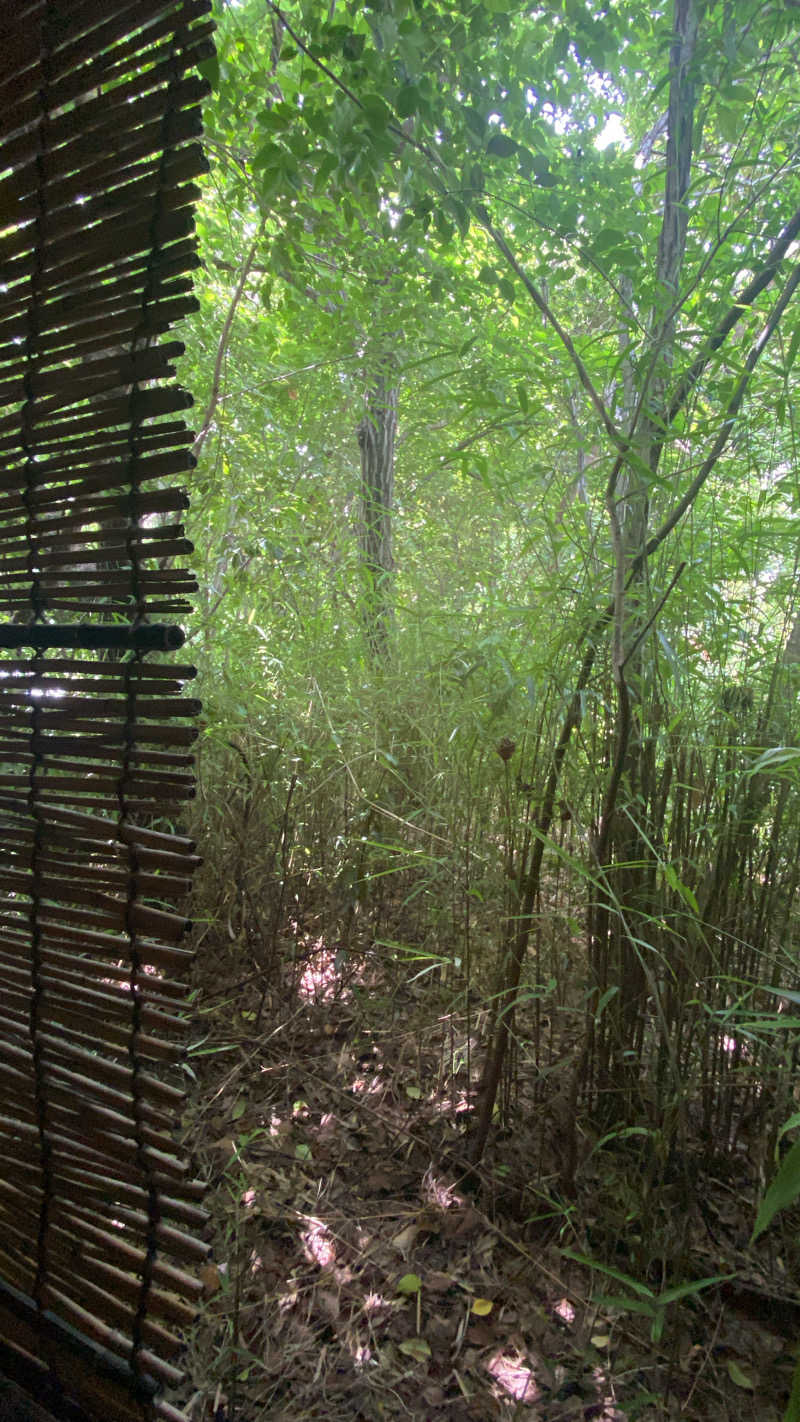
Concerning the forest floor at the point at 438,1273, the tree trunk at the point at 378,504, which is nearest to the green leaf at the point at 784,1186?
the forest floor at the point at 438,1273

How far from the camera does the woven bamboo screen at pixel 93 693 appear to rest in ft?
2.43

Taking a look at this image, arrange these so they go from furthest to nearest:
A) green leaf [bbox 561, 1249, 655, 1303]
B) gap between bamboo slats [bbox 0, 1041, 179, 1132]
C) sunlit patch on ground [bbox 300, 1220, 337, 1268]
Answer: sunlit patch on ground [bbox 300, 1220, 337, 1268] < green leaf [bbox 561, 1249, 655, 1303] < gap between bamboo slats [bbox 0, 1041, 179, 1132]

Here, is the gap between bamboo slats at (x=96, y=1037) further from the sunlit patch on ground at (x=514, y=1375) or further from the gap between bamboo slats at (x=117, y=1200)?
the sunlit patch on ground at (x=514, y=1375)

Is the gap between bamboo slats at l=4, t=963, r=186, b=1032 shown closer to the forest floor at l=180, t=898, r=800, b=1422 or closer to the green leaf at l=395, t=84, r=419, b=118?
the forest floor at l=180, t=898, r=800, b=1422

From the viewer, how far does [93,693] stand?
0.84 metres

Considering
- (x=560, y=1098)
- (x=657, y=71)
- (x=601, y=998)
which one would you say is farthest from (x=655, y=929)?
(x=657, y=71)

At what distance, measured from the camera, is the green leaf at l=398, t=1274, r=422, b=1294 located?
45.9 inches

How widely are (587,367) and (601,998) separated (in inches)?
42.1

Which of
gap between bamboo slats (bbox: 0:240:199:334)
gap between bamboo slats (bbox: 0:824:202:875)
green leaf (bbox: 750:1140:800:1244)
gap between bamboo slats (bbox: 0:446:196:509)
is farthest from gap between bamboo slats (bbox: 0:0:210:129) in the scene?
green leaf (bbox: 750:1140:800:1244)

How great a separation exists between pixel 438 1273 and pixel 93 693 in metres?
1.17

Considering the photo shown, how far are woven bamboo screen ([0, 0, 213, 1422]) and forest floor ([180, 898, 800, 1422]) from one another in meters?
0.35

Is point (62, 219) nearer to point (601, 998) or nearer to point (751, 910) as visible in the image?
point (601, 998)

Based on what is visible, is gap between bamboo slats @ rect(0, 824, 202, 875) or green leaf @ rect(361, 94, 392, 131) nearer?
gap between bamboo slats @ rect(0, 824, 202, 875)

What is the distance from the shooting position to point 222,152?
188 cm
